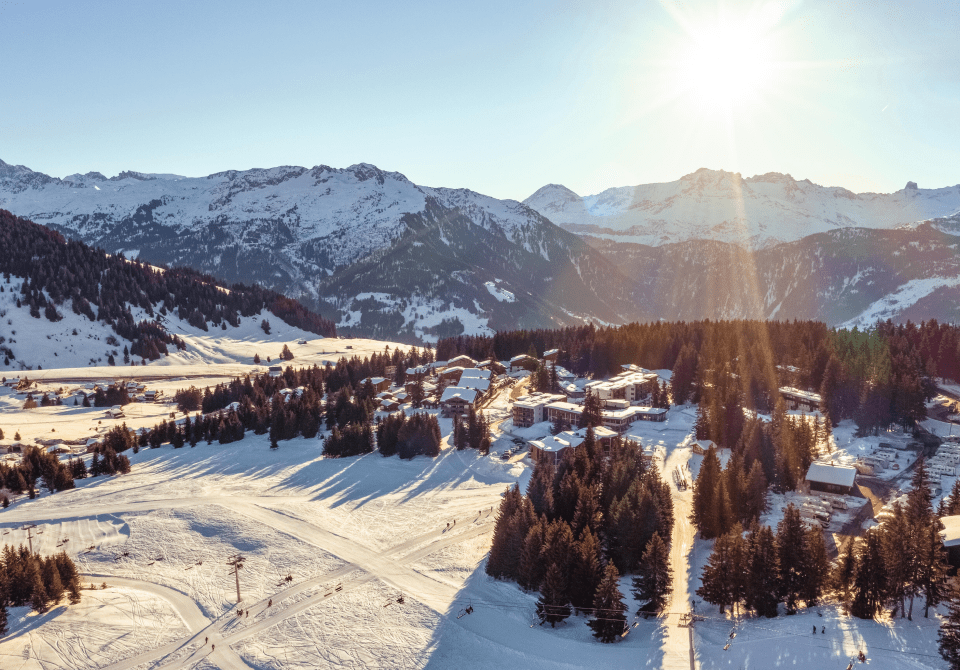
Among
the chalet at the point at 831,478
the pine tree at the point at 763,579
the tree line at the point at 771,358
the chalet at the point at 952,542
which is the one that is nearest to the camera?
the chalet at the point at 952,542

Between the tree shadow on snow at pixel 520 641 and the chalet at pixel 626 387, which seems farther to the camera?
the chalet at pixel 626 387

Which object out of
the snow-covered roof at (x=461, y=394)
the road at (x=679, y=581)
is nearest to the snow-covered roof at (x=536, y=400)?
the snow-covered roof at (x=461, y=394)

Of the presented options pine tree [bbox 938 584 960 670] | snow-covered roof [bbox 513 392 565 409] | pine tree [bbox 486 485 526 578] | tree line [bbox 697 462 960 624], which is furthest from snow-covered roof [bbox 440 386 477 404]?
pine tree [bbox 938 584 960 670]

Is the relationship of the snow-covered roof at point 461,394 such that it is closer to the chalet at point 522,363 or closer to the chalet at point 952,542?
the chalet at point 522,363

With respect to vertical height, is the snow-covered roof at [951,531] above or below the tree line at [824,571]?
above

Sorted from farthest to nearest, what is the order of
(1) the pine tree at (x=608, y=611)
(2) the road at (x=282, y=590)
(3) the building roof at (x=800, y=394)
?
(3) the building roof at (x=800, y=394) → (1) the pine tree at (x=608, y=611) → (2) the road at (x=282, y=590)

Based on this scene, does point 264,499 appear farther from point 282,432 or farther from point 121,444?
point 121,444

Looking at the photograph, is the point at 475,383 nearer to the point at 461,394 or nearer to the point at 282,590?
the point at 461,394
